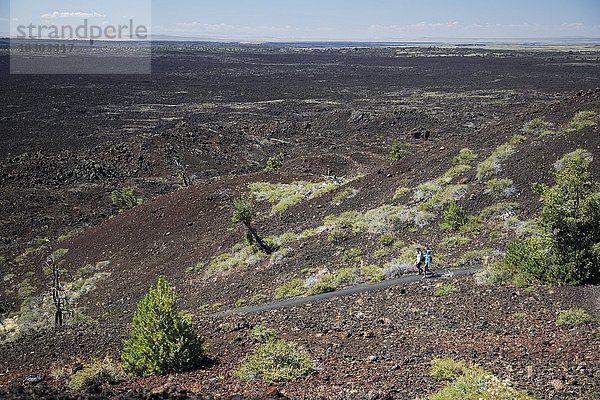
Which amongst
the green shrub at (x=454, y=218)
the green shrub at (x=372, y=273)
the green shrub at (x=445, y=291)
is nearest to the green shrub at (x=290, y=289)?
the green shrub at (x=372, y=273)

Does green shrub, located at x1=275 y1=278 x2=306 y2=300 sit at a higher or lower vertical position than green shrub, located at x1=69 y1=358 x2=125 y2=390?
lower

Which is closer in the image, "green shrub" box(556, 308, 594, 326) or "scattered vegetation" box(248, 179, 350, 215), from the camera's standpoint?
"green shrub" box(556, 308, 594, 326)

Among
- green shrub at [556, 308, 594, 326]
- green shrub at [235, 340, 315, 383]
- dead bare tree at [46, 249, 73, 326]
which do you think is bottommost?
dead bare tree at [46, 249, 73, 326]

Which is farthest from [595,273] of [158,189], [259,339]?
[158,189]

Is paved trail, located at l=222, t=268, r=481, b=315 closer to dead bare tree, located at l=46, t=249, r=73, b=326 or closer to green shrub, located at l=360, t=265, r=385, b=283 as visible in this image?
green shrub, located at l=360, t=265, r=385, b=283

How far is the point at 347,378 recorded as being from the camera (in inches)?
394

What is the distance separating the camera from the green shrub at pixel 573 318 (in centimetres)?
1149

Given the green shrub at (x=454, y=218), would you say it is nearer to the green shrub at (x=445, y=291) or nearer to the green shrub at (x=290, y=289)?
the green shrub at (x=445, y=291)

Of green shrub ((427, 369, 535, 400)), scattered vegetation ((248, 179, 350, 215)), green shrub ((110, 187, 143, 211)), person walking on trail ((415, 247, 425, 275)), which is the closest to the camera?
green shrub ((427, 369, 535, 400))

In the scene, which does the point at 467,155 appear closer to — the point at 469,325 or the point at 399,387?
the point at 469,325

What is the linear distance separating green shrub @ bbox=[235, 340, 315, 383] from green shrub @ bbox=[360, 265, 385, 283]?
7617 mm

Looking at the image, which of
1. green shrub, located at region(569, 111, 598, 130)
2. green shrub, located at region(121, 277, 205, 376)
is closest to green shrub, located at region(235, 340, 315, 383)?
green shrub, located at region(121, 277, 205, 376)

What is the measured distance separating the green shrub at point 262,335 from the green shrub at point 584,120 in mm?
19490

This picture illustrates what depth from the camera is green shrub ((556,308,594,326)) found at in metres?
11.5
